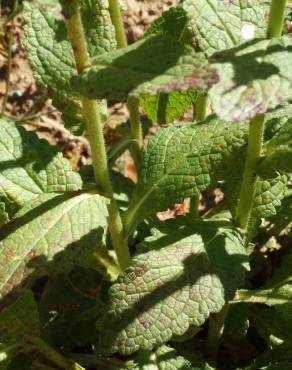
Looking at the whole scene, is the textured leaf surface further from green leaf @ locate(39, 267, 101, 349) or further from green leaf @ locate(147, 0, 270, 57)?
green leaf @ locate(39, 267, 101, 349)

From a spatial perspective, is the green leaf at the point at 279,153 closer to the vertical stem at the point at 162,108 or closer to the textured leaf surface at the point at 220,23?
the textured leaf surface at the point at 220,23

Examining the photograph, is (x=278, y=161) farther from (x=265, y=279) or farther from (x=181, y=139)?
(x=265, y=279)

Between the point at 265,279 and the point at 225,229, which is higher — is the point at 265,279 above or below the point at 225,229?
below

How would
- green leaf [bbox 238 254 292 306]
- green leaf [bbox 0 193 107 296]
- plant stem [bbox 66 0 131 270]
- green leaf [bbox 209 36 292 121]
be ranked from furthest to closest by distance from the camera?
green leaf [bbox 238 254 292 306], green leaf [bbox 0 193 107 296], plant stem [bbox 66 0 131 270], green leaf [bbox 209 36 292 121]

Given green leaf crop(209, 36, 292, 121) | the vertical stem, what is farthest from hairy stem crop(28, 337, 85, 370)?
green leaf crop(209, 36, 292, 121)

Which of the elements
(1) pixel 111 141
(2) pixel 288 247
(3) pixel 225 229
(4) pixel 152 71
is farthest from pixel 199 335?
(4) pixel 152 71

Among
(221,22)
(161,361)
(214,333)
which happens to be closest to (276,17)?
(221,22)

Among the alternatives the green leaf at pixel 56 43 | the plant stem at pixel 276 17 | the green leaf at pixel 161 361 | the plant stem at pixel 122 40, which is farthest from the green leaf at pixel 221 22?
the green leaf at pixel 161 361
